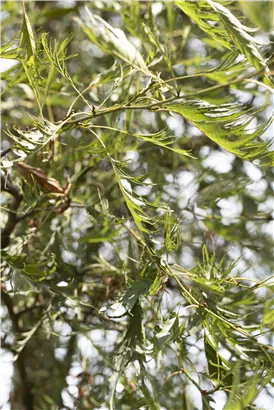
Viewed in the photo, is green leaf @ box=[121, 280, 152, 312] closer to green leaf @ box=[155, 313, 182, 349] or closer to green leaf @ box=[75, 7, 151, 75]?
green leaf @ box=[155, 313, 182, 349]

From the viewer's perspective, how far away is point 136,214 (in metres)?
0.57

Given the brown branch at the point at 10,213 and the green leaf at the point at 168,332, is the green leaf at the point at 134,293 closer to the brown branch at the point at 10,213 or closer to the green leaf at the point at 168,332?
the green leaf at the point at 168,332

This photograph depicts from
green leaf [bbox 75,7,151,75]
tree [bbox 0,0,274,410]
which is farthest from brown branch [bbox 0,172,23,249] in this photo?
green leaf [bbox 75,7,151,75]

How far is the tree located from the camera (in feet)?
1.87

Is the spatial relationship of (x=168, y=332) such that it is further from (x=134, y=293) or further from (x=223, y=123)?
(x=223, y=123)

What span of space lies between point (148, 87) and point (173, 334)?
188 millimetres

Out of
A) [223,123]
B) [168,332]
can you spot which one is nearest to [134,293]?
[168,332]

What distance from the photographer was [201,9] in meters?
0.65

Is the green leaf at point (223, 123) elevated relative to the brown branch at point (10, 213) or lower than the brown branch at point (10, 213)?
elevated

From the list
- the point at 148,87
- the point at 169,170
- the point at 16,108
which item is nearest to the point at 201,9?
the point at 148,87

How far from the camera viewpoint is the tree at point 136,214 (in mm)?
571

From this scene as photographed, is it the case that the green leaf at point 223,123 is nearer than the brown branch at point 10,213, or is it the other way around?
the green leaf at point 223,123

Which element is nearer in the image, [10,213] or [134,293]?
[134,293]

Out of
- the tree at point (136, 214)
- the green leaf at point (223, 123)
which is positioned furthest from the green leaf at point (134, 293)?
the green leaf at point (223, 123)
